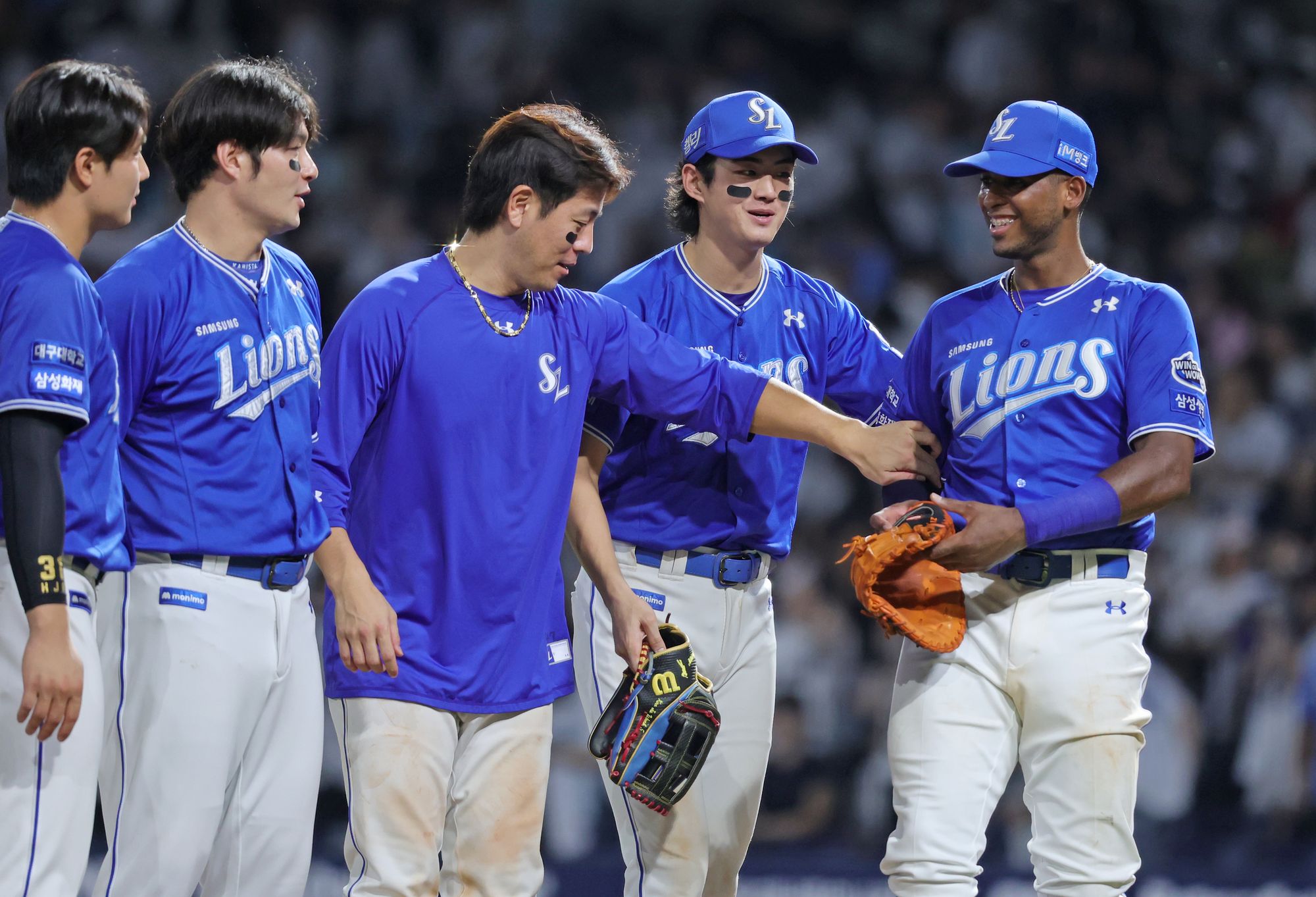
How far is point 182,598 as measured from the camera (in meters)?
3.09

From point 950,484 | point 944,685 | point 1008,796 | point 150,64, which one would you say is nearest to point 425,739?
point 944,685

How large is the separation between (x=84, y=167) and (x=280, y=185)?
0.50 meters

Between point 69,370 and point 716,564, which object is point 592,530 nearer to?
point 716,564

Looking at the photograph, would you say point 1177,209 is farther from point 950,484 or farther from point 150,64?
point 150,64

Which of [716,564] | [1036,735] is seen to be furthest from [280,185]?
[1036,735]

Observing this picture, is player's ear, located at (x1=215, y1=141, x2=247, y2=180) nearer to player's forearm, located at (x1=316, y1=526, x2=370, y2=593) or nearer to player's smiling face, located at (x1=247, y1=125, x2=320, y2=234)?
player's smiling face, located at (x1=247, y1=125, x2=320, y2=234)

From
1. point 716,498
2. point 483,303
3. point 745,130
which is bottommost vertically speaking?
point 716,498

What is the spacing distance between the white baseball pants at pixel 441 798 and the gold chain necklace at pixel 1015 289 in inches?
65.8

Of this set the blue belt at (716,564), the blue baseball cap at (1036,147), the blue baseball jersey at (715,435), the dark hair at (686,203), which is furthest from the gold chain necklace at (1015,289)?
the blue belt at (716,564)

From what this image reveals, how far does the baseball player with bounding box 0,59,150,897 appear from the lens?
2645mm

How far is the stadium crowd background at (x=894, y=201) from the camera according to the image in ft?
22.6

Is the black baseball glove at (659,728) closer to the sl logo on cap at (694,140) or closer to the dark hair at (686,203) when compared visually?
the dark hair at (686,203)

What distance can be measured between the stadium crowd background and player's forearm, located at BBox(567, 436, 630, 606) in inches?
125

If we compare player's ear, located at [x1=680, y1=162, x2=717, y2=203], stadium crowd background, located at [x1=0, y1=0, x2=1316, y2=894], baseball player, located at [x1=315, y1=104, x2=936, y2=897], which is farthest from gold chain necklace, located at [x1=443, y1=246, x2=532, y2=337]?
stadium crowd background, located at [x1=0, y1=0, x2=1316, y2=894]
